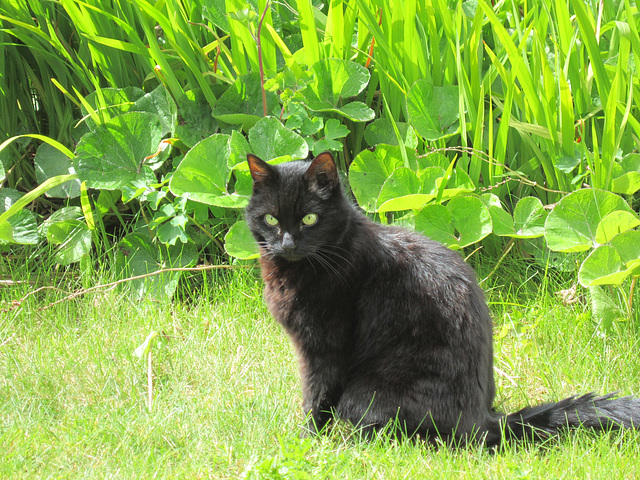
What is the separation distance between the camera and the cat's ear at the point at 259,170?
6.82 ft

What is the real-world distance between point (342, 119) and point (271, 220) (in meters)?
1.17

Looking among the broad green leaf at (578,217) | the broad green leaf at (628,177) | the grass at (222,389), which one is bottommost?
the grass at (222,389)

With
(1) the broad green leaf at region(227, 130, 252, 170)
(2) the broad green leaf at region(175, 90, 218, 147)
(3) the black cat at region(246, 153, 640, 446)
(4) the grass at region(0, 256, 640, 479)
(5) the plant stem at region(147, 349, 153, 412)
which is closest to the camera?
(4) the grass at region(0, 256, 640, 479)

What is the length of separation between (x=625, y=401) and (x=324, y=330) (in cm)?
96

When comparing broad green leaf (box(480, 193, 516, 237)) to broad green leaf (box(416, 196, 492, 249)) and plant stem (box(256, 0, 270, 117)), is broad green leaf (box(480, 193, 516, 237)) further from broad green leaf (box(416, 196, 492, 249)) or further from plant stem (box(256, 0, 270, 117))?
plant stem (box(256, 0, 270, 117))

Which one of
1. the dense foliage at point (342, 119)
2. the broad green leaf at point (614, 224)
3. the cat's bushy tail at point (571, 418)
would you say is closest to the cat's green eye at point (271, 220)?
the dense foliage at point (342, 119)

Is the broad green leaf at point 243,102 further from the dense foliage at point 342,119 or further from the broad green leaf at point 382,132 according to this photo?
the broad green leaf at point 382,132

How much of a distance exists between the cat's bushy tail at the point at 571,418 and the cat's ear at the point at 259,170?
109 centimetres

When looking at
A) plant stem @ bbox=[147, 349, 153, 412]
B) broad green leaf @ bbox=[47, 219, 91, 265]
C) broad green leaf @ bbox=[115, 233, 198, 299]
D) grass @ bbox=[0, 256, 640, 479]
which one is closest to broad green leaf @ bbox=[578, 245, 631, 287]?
grass @ bbox=[0, 256, 640, 479]

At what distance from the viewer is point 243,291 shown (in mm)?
2910

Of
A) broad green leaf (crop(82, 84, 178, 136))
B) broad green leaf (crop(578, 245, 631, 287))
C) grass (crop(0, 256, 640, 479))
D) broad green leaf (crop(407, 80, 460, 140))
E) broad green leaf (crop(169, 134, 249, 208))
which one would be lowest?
grass (crop(0, 256, 640, 479))

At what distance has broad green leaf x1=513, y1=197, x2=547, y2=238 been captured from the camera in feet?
8.54

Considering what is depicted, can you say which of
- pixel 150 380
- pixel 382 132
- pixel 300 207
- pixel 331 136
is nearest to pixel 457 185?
pixel 382 132

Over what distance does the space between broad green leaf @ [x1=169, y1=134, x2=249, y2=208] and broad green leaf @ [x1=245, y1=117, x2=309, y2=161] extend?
0.13 metres
